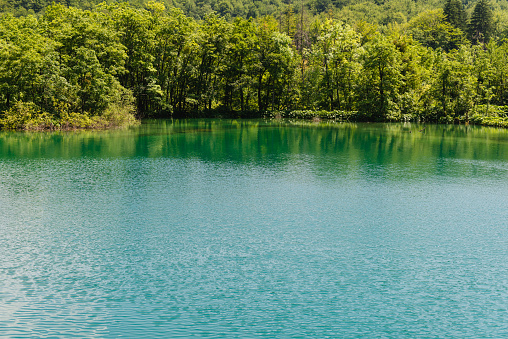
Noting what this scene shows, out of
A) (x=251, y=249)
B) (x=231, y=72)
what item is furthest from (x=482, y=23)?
(x=251, y=249)

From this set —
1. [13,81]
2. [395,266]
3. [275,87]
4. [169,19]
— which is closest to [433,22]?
[275,87]

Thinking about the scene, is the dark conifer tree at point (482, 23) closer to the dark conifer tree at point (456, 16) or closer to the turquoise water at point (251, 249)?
the dark conifer tree at point (456, 16)

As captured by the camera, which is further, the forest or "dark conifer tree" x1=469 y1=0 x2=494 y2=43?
"dark conifer tree" x1=469 y1=0 x2=494 y2=43

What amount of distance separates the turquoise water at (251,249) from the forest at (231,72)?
61.0 ft

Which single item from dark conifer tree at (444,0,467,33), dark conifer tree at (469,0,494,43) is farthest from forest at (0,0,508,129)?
dark conifer tree at (444,0,467,33)

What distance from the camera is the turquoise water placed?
26.4ft

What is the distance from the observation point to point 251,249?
37.3 feet

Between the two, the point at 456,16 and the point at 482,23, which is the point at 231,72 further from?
the point at 482,23

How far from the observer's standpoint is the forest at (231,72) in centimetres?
4072

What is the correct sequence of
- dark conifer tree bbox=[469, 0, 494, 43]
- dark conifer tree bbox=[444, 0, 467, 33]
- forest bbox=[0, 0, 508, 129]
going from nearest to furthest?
forest bbox=[0, 0, 508, 129], dark conifer tree bbox=[469, 0, 494, 43], dark conifer tree bbox=[444, 0, 467, 33]

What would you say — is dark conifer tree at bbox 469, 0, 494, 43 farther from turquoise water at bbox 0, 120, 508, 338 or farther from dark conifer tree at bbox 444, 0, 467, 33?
turquoise water at bbox 0, 120, 508, 338

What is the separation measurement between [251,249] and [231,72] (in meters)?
50.9

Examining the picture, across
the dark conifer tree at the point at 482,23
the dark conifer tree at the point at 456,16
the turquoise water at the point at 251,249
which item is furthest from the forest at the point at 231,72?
the dark conifer tree at the point at 456,16

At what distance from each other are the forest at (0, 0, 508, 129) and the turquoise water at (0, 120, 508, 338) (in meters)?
18.6
